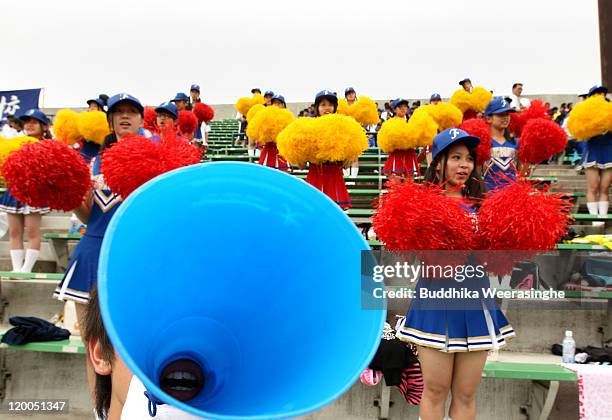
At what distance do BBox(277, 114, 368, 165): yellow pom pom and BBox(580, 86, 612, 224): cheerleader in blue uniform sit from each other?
124 inches

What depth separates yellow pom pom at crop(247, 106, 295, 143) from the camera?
668cm

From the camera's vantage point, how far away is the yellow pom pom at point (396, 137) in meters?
7.04

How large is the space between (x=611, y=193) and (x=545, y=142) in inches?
96.2

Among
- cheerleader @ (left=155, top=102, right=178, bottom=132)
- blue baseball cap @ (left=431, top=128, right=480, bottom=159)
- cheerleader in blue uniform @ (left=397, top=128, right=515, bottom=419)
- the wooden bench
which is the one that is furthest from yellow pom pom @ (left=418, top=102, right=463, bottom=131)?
cheerleader in blue uniform @ (left=397, top=128, right=515, bottom=419)

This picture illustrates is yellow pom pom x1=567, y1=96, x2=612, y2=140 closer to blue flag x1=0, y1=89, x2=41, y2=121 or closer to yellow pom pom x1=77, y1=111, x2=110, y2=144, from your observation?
yellow pom pom x1=77, y1=111, x2=110, y2=144

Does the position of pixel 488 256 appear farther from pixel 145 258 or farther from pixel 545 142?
pixel 545 142

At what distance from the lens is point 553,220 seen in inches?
75.7

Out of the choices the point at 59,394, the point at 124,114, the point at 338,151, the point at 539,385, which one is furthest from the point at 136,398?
the point at 338,151

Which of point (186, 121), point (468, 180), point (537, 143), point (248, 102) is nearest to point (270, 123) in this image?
point (186, 121)

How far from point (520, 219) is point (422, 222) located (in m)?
0.35

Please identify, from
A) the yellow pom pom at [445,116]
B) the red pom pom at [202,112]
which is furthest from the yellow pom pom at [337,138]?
the red pom pom at [202,112]

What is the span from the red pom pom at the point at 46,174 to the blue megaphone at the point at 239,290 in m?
1.60

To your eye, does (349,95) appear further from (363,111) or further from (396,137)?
(396,137)

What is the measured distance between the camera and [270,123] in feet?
→ 21.9
